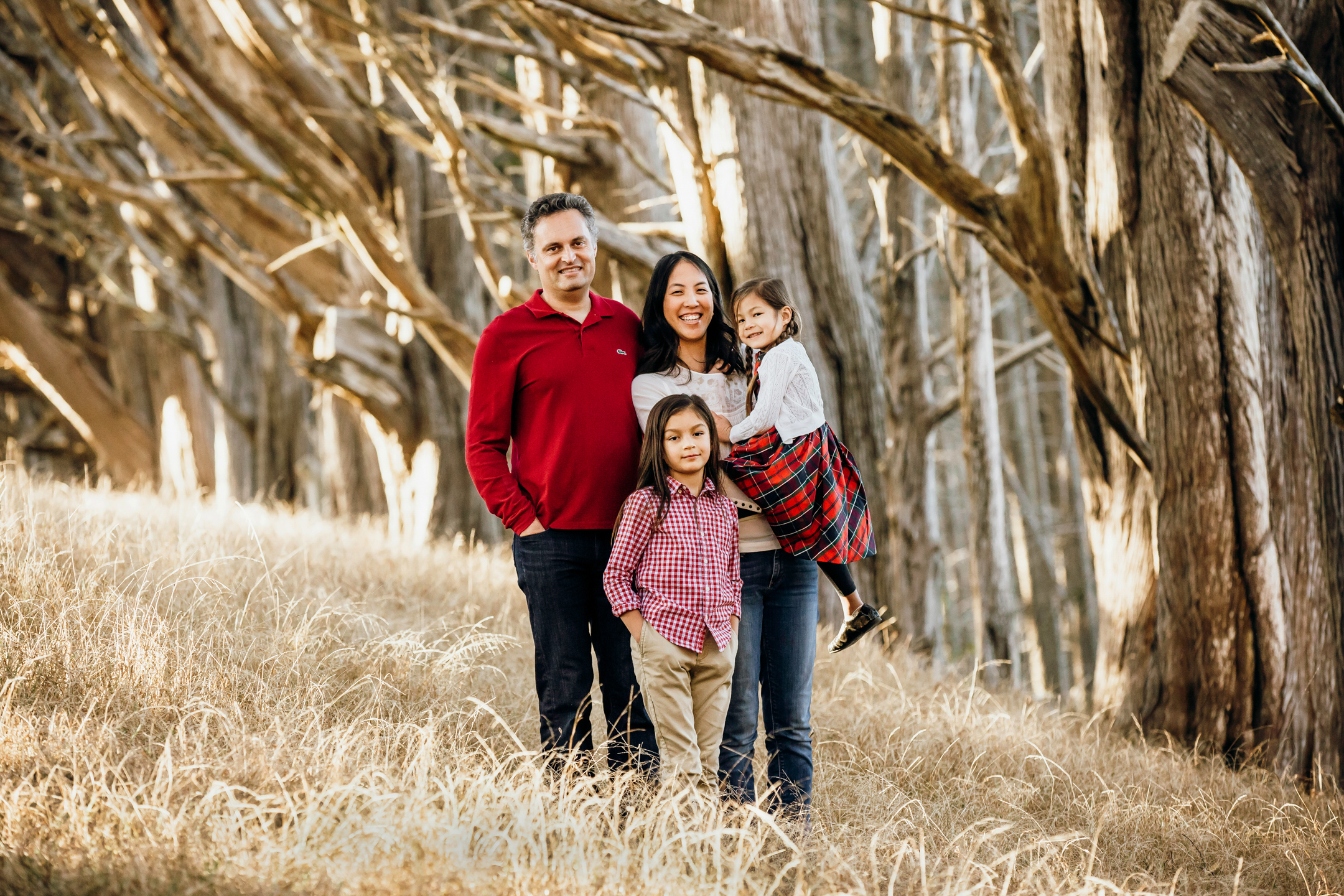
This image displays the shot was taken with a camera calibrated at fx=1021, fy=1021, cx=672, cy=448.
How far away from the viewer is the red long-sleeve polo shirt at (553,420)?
3.09 meters

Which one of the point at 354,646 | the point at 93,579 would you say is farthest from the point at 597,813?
the point at 93,579

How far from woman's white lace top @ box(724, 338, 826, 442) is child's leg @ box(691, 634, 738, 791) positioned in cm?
64

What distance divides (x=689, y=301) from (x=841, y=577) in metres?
1.07

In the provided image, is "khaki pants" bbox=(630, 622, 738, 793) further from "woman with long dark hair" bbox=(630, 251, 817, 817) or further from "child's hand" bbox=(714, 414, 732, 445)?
"child's hand" bbox=(714, 414, 732, 445)

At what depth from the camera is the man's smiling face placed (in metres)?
3.15

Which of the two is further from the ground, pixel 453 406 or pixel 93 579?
pixel 453 406

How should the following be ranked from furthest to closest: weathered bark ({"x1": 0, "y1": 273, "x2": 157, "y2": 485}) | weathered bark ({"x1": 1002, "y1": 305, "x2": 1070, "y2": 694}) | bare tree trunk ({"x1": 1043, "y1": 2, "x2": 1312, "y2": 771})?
weathered bark ({"x1": 1002, "y1": 305, "x2": 1070, "y2": 694}) < weathered bark ({"x1": 0, "y1": 273, "x2": 157, "y2": 485}) < bare tree trunk ({"x1": 1043, "y1": 2, "x2": 1312, "y2": 771})

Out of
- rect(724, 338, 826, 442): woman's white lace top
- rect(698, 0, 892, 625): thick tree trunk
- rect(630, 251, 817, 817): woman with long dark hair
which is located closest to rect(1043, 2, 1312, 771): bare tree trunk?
rect(698, 0, 892, 625): thick tree trunk

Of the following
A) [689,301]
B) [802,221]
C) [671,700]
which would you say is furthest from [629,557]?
[802,221]

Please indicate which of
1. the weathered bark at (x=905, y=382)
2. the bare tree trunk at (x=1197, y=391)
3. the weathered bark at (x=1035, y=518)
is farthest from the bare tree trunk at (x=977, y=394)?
the weathered bark at (x=1035, y=518)

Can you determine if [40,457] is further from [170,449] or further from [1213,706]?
[1213,706]

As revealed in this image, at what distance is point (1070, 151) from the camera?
5250 mm

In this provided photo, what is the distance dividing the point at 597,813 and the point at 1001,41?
11.8ft

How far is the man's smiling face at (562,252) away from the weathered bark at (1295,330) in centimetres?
204
